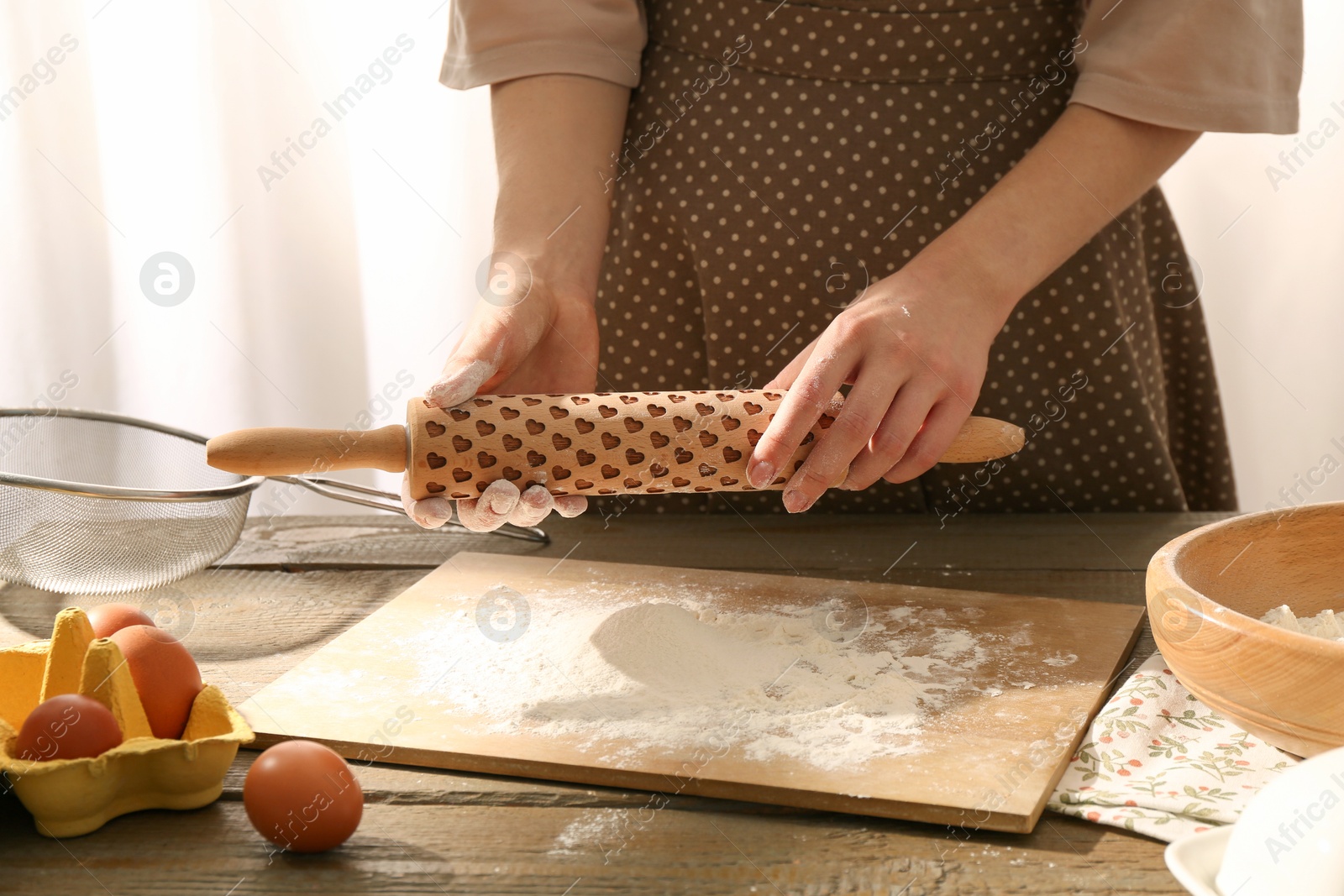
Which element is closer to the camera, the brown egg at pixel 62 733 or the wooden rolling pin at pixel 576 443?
the brown egg at pixel 62 733

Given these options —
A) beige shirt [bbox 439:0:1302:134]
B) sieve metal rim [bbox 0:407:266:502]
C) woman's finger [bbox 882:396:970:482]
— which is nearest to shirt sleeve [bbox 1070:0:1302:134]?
beige shirt [bbox 439:0:1302:134]

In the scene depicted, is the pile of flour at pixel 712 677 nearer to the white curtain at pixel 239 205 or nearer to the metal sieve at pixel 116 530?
the metal sieve at pixel 116 530

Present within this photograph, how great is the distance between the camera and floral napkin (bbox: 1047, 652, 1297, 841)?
0.60 m

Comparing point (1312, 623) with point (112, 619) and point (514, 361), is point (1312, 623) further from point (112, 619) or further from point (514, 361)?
point (112, 619)

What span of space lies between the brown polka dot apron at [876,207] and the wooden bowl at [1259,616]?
532 mm

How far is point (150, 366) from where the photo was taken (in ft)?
7.35

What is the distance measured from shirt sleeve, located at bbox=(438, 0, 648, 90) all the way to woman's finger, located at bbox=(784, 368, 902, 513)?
1.94 ft

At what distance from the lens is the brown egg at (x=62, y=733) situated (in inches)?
23.6

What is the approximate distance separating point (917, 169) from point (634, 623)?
0.65m

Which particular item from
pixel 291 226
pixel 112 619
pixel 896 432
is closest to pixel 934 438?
pixel 896 432

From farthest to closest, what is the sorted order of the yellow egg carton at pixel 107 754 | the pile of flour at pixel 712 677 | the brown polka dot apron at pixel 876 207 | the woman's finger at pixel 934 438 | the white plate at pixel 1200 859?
the brown polka dot apron at pixel 876 207 → the woman's finger at pixel 934 438 → the pile of flour at pixel 712 677 → the yellow egg carton at pixel 107 754 → the white plate at pixel 1200 859

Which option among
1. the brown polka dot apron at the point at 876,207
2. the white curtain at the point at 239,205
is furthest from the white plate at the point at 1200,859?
the white curtain at the point at 239,205

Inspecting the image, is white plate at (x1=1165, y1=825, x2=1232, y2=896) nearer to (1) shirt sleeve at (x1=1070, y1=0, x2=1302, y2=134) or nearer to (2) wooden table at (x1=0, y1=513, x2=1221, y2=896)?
(2) wooden table at (x1=0, y1=513, x2=1221, y2=896)

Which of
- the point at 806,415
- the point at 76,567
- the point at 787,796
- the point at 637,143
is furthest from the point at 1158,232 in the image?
the point at 76,567
